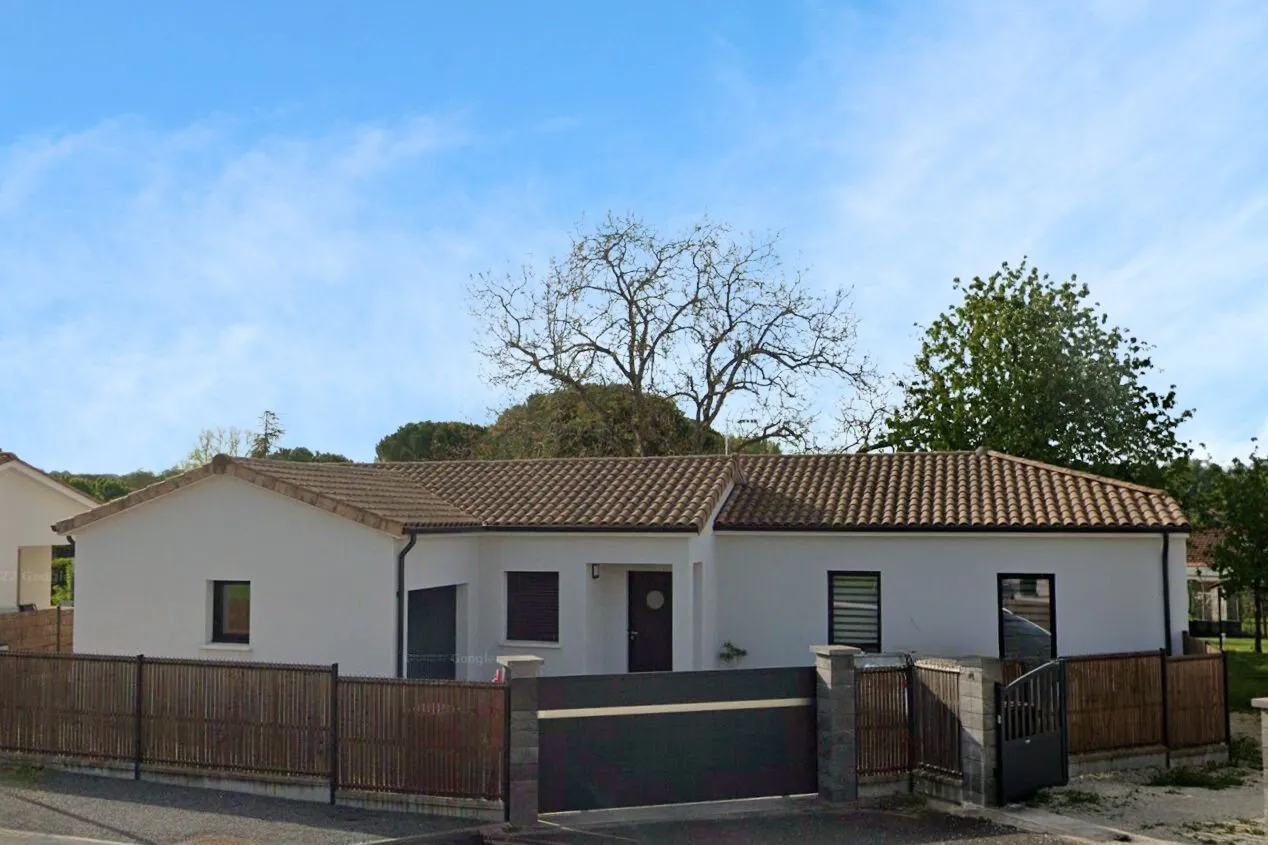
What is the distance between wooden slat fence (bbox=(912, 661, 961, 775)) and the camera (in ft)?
39.8

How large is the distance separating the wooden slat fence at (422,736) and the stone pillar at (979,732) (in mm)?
5005

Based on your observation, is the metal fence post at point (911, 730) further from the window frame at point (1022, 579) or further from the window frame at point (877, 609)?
the window frame at point (1022, 579)

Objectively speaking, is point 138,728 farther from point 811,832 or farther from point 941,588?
point 941,588

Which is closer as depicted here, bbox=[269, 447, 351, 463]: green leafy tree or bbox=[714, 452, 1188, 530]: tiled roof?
bbox=[714, 452, 1188, 530]: tiled roof

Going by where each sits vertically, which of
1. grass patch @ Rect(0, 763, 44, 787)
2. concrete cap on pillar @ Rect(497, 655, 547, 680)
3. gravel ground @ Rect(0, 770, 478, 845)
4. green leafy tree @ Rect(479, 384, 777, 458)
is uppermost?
green leafy tree @ Rect(479, 384, 777, 458)

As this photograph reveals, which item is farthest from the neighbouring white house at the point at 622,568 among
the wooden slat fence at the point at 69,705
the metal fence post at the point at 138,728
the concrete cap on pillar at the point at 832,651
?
the concrete cap on pillar at the point at 832,651

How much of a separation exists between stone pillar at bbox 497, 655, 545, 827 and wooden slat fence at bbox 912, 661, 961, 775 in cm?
445

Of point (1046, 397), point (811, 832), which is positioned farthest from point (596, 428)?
point (811, 832)

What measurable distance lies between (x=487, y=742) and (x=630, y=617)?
7.72 meters

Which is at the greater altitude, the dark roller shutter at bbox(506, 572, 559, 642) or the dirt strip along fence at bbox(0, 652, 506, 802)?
the dark roller shutter at bbox(506, 572, 559, 642)

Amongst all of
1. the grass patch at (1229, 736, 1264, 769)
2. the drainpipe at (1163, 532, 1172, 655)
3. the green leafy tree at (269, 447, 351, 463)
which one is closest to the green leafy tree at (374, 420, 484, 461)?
the green leafy tree at (269, 447, 351, 463)

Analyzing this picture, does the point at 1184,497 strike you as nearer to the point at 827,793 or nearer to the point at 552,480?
the point at 552,480

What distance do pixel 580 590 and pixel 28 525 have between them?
1535 centimetres

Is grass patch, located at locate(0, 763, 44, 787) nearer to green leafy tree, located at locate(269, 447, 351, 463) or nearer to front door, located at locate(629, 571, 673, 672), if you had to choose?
front door, located at locate(629, 571, 673, 672)
